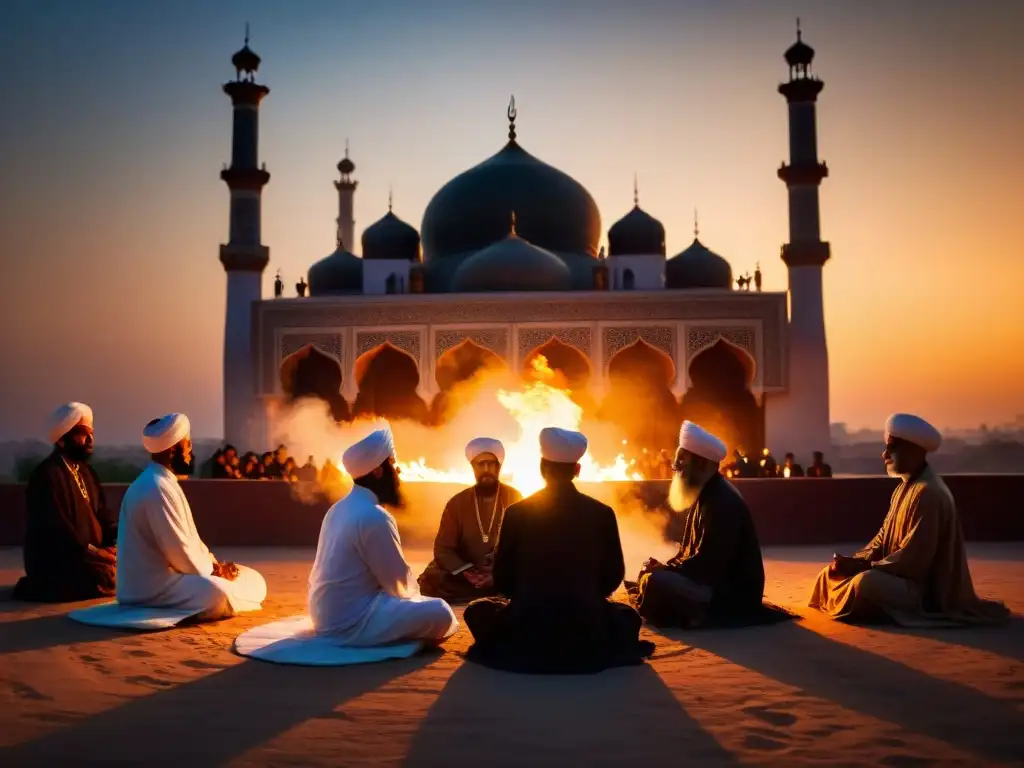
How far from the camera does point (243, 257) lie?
1953 cm

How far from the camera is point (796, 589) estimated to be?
7.00 m

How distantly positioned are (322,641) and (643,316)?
1347cm

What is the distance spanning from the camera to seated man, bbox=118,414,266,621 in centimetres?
541

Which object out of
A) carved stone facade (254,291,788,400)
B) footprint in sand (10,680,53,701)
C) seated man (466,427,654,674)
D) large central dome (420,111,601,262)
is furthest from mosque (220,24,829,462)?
footprint in sand (10,680,53,701)

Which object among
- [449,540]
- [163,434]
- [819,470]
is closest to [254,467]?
[819,470]

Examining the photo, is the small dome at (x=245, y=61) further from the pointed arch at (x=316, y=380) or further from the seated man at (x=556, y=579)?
the seated man at (x=556, y=579)

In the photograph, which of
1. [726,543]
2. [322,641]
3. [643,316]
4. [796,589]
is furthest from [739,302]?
[322,641]

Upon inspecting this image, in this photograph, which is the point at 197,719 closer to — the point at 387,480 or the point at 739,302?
the point at 387,480

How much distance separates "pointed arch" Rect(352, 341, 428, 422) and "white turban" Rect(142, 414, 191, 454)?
1306 centimetres

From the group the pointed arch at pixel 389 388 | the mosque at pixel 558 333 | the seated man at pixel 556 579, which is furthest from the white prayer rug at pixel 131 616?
the pointed arch at pixel 389 388

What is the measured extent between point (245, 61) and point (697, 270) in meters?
9.85

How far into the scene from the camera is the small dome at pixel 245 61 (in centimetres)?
→ 2041

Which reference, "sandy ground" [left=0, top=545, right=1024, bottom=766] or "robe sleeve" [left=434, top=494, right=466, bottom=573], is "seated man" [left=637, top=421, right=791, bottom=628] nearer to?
"sandy ground" [left=0, top=545, right=1024, bottom=766]

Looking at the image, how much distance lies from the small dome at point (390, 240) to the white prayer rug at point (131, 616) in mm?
17121
